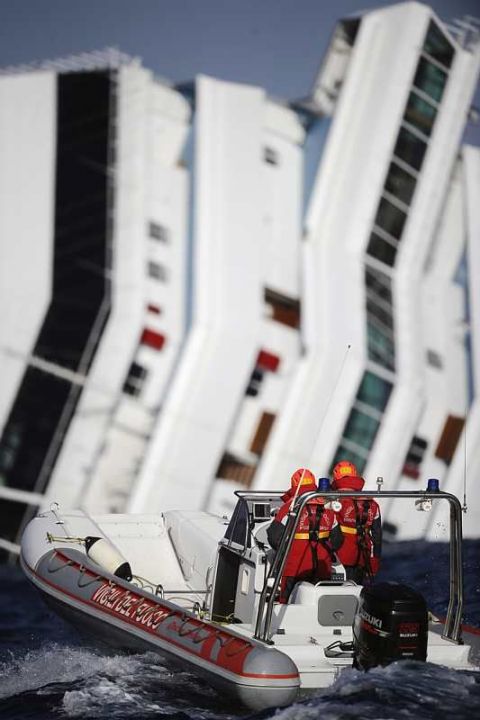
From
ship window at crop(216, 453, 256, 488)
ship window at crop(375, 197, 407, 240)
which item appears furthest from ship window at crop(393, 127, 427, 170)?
ship window at crop(216, 453, 256, 488)

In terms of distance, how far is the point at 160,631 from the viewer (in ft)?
24.1

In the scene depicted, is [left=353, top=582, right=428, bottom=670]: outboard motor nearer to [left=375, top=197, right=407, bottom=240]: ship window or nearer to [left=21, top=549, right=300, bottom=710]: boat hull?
[left=21, top=549, right=300, bottom=710]: boat hull

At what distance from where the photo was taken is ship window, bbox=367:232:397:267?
60.0ft

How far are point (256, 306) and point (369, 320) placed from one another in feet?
7.19

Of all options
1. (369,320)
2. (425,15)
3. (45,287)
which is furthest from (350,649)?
(425,15)

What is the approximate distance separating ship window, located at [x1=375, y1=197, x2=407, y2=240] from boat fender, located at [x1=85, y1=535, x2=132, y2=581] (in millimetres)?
11024

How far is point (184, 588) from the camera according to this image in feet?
32.8

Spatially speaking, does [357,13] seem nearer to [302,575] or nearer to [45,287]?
[45,287]

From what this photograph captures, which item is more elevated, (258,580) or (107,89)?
(107,89)


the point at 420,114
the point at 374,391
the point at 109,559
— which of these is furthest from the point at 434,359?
the point at 109,559

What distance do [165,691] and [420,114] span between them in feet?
46.4

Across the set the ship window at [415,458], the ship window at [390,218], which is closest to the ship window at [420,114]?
the ship window at [390,218]

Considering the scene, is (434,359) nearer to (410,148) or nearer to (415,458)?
(415,458)

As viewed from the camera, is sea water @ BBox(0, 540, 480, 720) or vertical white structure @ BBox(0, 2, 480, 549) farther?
vertical white structure @ BBox(0, 2, 480, 549)
